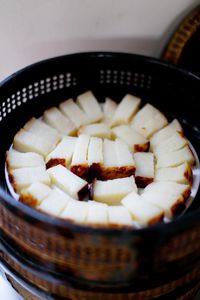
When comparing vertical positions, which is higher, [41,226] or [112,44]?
[112,44]

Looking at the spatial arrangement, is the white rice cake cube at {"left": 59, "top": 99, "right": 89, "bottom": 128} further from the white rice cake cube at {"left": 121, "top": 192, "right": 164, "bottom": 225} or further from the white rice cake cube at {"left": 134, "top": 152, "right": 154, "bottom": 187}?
the white rice cake cube at {"left": 121, "top": 192, "right": 164, "bottom": 225}

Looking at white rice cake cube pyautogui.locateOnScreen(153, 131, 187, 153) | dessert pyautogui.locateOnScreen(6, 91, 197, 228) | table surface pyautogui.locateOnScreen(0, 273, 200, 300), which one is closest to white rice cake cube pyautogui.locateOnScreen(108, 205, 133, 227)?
dessert pyautogui.locateOnScreen(6, 91, 197, 228)

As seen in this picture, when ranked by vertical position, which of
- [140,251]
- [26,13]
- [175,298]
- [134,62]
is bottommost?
[175,298]

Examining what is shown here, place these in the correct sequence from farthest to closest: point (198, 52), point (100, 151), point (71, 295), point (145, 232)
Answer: point (198, 52), point (100, 151), point (71, 295), point (145, 232)

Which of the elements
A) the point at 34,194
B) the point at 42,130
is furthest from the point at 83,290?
the point at 42,130

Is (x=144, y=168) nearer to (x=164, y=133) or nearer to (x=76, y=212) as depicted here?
(x=164, y=133)

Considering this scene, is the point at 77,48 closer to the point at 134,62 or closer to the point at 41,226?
the point at 134,62

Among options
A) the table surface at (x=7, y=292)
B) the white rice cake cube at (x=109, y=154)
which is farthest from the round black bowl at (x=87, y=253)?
the white rice cake cube at (x=109, y=154)

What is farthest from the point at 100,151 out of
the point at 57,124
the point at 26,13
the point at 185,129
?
the point at 26,13

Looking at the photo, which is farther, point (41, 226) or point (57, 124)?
point (57, 124)
